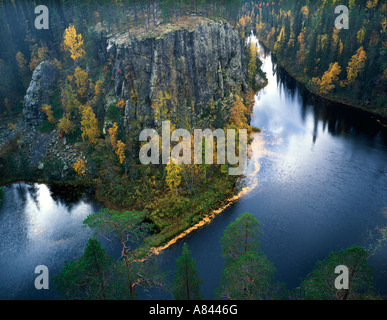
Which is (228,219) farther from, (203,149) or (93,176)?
(93,176)

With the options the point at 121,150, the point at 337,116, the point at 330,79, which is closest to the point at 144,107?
the point at 121,150

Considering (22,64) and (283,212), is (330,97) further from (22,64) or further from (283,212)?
(22,64)

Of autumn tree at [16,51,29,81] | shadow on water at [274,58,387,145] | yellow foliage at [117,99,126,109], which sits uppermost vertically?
autumn tree at [16,51,29,81]

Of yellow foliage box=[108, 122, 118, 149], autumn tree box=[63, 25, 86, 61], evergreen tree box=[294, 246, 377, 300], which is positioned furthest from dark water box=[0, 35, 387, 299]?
autumn tree box=[63, 25, 86, 61]

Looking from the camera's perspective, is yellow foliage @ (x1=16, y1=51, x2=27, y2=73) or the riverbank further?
yellow foliage @ (x1=16, y1=51, x2=27, y2=73)

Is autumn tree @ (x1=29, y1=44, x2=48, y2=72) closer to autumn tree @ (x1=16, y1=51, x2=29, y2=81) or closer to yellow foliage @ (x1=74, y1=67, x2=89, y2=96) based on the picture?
autumn tree @ (x1=16, y1=51, x2=29, y2=81)

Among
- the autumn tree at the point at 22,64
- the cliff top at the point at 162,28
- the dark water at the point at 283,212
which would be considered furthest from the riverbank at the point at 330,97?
the autumn tree at the point at 22,64

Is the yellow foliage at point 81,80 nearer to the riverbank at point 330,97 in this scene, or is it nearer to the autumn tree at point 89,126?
the autumn tree at point 89,126
